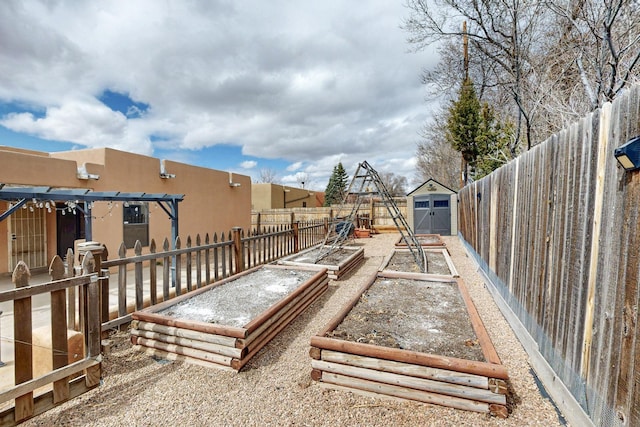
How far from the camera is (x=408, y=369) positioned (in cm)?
233

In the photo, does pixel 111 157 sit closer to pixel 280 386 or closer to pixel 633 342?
pixel 280 386

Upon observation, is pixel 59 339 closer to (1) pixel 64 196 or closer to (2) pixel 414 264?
(1) pixel 64 196

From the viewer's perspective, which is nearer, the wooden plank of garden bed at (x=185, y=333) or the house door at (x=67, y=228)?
the wooden plank of garden bed at (x=185, y=333)

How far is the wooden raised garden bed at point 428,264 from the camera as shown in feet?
20.1

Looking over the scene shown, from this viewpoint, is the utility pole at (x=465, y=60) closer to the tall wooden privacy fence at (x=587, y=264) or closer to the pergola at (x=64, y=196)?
the tall wooden privacy fence at (x=587, y=264)

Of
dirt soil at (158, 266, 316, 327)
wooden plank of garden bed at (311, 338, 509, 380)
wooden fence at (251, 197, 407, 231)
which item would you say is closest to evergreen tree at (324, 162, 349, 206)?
wooden fence at (251, 197, 407, 231)

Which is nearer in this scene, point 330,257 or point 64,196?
point 64,196

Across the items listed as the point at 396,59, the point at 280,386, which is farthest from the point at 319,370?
the point at 396,59

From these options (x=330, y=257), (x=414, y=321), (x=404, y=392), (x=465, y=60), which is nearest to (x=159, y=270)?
(x=330, y=257)

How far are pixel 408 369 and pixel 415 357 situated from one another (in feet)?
0.38

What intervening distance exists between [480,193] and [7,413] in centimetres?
785

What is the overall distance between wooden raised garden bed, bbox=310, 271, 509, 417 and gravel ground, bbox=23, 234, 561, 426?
99 millimetres

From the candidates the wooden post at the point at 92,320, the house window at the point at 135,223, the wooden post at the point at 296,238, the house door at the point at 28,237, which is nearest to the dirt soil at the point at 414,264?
the wooden post at the point at 296,238

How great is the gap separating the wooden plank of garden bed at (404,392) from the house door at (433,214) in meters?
13.4
